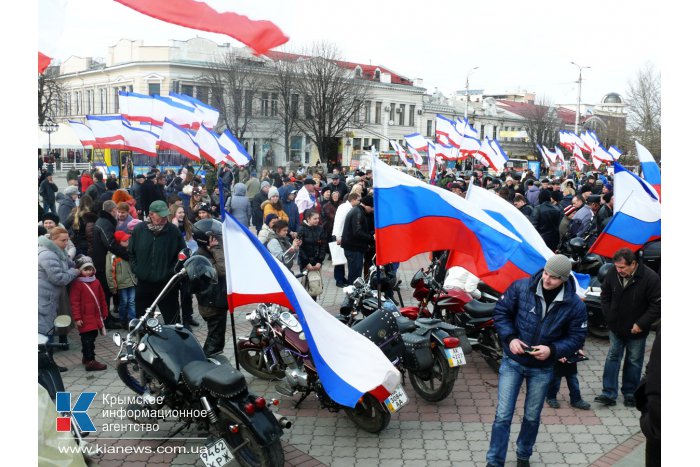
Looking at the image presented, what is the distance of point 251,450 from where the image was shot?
497 centimetres

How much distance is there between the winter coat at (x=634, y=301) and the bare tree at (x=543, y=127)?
66.2 m

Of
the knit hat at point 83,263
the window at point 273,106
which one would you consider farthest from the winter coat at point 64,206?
the window at point 273,106

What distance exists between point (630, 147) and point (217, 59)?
98.2 feet

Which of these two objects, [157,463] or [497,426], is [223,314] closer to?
[157,463]

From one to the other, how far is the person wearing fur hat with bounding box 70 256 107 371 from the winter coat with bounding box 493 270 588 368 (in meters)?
4.49

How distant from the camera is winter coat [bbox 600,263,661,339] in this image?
20.3 ft

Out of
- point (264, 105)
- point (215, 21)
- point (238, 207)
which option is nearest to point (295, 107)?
point (264, 105)

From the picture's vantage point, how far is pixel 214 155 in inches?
674

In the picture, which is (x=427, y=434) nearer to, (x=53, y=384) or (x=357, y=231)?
(x=53, y=384)

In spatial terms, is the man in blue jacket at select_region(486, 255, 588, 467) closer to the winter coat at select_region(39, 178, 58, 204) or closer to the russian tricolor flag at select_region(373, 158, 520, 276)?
the russian tricolor flag at select_region(373, 158, 520, 276)

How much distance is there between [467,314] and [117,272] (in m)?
4.38

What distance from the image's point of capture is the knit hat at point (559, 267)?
484 cm

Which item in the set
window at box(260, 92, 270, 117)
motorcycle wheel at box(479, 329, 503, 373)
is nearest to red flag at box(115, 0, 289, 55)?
motorcycle wheel at box(479, 329, 503, 373)
